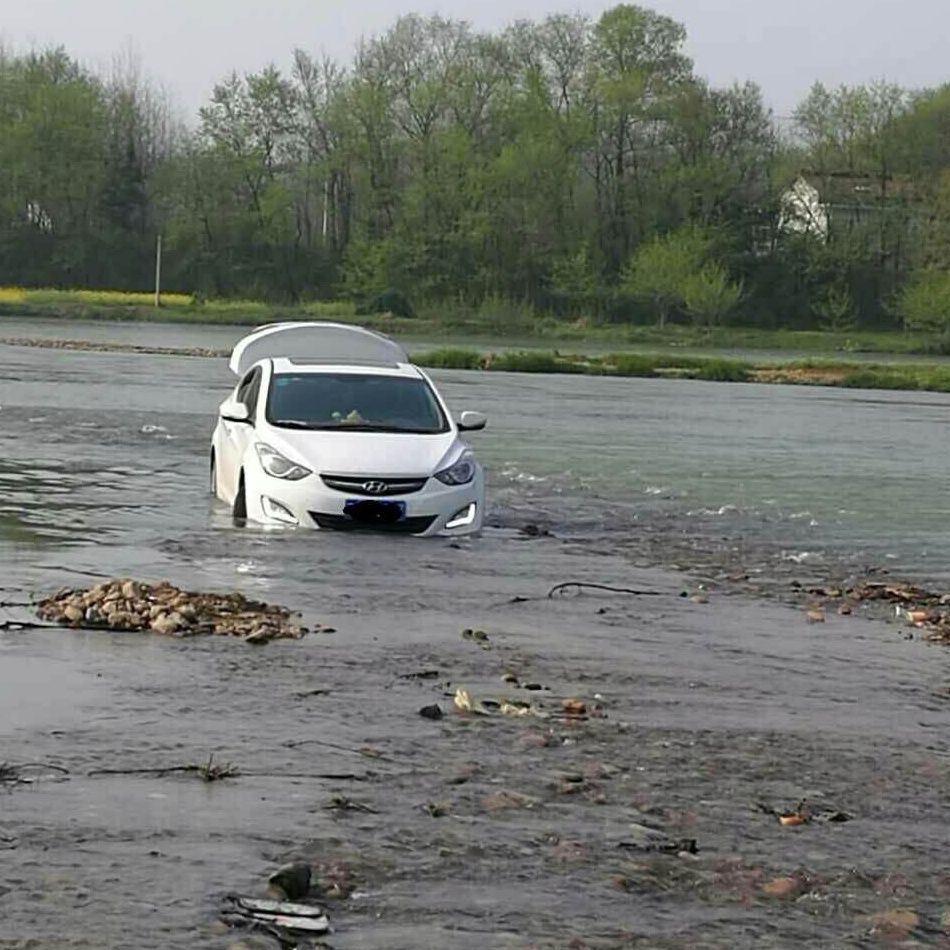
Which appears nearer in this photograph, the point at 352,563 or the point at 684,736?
the point at 684,736

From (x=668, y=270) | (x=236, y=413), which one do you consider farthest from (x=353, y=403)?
(x=668, y=270)

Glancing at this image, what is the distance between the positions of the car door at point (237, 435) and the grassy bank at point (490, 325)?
217 feet

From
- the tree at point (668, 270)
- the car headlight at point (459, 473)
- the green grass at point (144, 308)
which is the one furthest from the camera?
the tree at point (668, 270)

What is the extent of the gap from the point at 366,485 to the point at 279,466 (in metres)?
0.76

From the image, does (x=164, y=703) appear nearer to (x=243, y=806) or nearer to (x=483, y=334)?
(x=243, y=806)

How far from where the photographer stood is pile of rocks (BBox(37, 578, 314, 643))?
11.1 metres

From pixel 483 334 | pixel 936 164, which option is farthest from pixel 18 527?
pixel 936 164

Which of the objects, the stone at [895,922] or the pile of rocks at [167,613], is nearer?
the stone at [895,922]

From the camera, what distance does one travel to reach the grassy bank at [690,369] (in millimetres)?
59562

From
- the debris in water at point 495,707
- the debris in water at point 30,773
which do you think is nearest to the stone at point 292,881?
the debris in water at point 30,773

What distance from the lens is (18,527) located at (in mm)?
16297

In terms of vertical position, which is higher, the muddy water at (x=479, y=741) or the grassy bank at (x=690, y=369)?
the muddy water at (x=479, y=741)

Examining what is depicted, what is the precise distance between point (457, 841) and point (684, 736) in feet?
7.51

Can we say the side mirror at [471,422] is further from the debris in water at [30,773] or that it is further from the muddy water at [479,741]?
the debris in water at [30,773]
